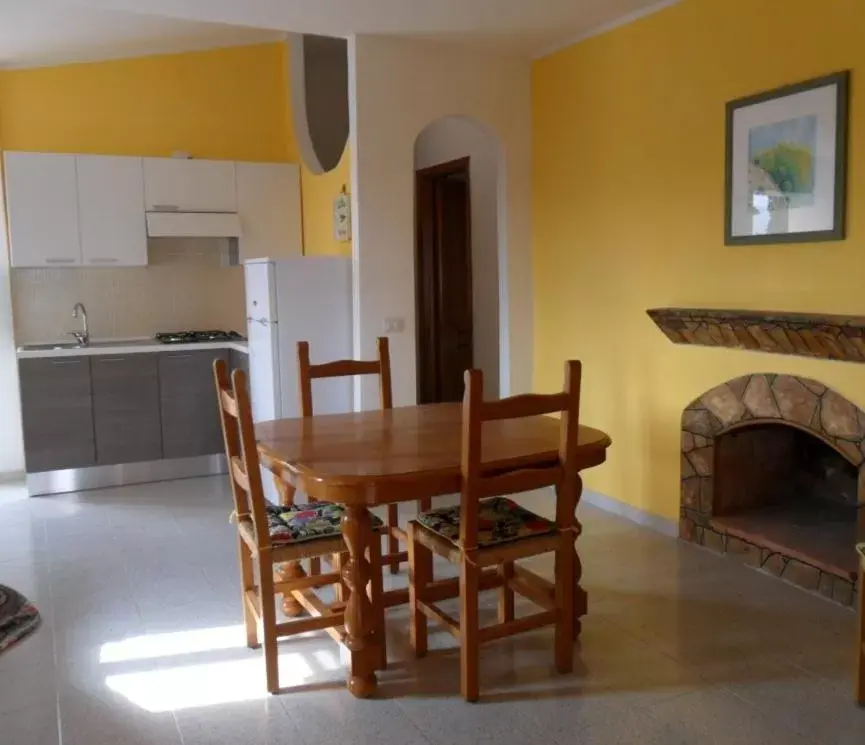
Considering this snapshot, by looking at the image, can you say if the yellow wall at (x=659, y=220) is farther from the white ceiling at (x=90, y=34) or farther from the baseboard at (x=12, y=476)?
the baseboard at (x=12, y=476)

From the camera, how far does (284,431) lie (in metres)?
3.10

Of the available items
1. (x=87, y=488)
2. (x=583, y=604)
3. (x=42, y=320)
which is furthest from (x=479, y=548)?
(x=42, y=320)

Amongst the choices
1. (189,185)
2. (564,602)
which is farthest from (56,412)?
(564,602)

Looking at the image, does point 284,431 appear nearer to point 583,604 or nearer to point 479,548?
point 479,548

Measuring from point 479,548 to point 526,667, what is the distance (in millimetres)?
523

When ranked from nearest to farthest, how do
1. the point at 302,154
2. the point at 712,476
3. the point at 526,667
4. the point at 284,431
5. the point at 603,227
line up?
the point at 526,667 < the point at 284,431 < the point at 712,476 < the point at 603,227 < the point at 302,154

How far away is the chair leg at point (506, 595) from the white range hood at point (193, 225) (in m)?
3.42

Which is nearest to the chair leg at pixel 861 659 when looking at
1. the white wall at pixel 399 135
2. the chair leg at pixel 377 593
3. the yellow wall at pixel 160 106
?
the chair leg at pixel 377 593

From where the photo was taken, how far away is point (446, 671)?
111 inches

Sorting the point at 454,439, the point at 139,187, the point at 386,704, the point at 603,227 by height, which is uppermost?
the point at 139,187

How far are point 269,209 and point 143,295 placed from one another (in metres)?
1.06

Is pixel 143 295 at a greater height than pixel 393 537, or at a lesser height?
greater

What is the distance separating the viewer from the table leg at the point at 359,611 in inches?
104

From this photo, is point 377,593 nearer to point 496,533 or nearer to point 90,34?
point 496,533
